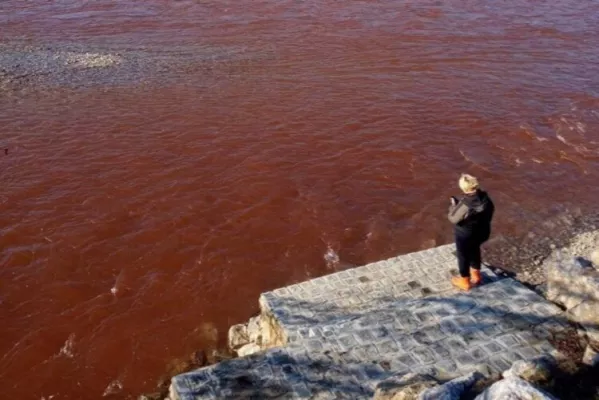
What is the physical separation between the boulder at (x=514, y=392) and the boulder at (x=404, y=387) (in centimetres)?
60

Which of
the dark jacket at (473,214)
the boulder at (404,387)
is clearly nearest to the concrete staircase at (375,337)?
the boulder at (404,387)

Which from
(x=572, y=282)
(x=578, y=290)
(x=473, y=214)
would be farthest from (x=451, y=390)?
(x=572, y=282)

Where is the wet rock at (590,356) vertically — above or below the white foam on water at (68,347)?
above

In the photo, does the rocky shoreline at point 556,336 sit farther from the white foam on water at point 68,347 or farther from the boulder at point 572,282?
the white foam on water at point 68,347

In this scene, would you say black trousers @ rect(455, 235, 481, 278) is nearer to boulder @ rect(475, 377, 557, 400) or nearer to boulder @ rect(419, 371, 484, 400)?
boulder @ rect(419, 371, 484, 400)

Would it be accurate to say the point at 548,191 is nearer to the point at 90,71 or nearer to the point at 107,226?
the point at 107,226

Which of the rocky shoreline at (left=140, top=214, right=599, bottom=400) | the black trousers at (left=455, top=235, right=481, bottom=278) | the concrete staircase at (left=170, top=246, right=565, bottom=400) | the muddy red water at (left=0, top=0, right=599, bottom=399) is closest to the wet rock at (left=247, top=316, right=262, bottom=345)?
the rocky shoreline at (left=140, top=214, right=599, bottom=400)

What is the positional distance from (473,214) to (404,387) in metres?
2.73

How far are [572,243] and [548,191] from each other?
2326 mm

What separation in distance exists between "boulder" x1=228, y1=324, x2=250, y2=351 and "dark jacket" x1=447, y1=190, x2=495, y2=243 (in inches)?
144

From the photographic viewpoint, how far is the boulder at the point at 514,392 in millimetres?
4875

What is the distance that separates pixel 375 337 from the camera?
7211mm

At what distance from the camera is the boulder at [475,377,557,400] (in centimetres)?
488

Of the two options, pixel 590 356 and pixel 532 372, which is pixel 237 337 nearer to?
pixel 532 372
